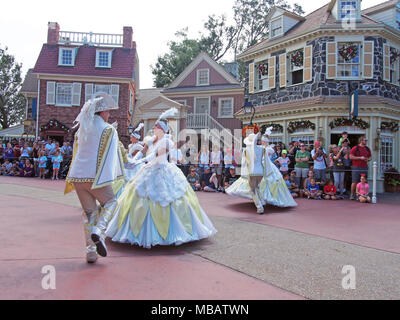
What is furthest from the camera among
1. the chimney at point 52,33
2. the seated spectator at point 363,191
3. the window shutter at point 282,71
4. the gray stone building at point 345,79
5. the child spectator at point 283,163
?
the chimney at point 52,33

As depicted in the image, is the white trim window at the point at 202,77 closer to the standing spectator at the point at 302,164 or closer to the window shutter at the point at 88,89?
the window shutter at the point at 88,89

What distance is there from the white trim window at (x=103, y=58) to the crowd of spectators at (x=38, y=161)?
30.9ft

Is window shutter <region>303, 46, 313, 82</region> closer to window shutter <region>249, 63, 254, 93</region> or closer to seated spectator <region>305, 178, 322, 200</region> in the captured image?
window shutter <region>249, 63, 254, 93</region>

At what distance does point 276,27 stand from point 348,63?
4801 mm

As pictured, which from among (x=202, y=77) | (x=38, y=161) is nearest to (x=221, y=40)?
(x=202, y=77)

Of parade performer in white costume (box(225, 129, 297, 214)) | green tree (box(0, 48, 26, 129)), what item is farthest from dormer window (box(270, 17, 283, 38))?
green tree (box(0, 48, 26, 129))

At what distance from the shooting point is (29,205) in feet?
26.2

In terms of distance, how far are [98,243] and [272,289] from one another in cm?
192

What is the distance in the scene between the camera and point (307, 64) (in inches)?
604

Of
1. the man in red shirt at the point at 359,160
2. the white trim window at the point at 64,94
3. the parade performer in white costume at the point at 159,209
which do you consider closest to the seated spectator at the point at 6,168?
the white trim window at the point at 64,94

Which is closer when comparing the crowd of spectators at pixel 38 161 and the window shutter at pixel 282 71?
the crowd of spectators at pixel 38 161

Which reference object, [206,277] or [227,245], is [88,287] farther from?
[227,245]

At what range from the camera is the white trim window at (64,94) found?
78.4ft

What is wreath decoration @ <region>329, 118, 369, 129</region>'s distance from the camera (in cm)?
1409
